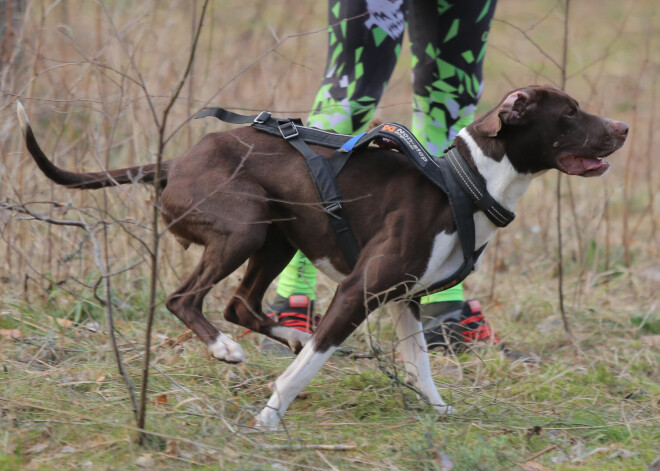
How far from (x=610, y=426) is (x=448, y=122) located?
1537 millimetres

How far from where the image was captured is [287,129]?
10.1ft

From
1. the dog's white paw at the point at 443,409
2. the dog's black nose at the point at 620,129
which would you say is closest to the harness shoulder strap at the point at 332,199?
the dog's white paw at the point at 443,409

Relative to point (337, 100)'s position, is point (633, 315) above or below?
below

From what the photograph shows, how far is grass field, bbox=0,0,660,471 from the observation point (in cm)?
260

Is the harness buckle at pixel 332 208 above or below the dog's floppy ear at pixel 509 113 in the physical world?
below

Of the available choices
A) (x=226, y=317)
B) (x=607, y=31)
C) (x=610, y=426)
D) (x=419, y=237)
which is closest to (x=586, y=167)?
(x=419, y=237)

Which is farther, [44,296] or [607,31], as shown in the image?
[607,31]

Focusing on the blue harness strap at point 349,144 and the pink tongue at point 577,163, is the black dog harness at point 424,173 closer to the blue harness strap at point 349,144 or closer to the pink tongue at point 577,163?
the blue harness strap at point 349,144

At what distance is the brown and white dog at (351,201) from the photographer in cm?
285

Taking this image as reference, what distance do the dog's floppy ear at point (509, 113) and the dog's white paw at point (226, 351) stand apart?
3.82 ft

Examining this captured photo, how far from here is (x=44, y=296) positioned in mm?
3943

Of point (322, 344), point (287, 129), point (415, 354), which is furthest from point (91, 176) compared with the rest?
point (415, 354)

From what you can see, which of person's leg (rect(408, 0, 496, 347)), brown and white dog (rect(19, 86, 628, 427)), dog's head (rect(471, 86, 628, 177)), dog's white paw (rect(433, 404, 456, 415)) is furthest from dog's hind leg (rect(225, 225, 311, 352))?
dog's head (rect(471, 86, 628, 177))

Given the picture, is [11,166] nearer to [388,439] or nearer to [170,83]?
[170,83]
